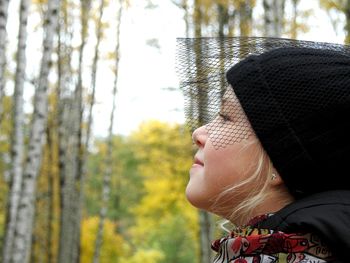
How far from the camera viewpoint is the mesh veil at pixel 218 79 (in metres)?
1.40

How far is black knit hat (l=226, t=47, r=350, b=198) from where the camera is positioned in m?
1.29

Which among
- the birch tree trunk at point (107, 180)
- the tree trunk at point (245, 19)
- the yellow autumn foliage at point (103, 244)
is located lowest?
the yellow autumn foliage at point (103, 244)

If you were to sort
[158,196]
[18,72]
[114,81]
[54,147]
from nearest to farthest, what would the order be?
[18,72], [114,81], [54,147], [158,196]

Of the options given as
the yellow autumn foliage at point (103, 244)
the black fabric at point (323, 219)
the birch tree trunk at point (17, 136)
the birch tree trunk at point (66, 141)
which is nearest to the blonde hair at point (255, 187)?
the black fabric at point (323, 219)

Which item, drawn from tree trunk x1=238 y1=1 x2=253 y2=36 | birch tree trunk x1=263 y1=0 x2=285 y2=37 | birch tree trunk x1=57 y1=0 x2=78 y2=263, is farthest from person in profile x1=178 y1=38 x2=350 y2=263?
birch tree trunk x1=57 y1=0 x2=78 y2=263

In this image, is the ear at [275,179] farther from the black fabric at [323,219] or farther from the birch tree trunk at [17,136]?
the birch tree trunk at [17,136]

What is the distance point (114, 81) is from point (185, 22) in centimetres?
284

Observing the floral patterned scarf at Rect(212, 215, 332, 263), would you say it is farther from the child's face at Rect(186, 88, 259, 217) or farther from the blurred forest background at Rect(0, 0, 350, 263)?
the blurred forest background at Rect(0, 0, 350, 263)

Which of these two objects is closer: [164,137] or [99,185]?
[164,137]

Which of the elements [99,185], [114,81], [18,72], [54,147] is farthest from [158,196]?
[18,72]

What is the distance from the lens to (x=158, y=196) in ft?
71.1

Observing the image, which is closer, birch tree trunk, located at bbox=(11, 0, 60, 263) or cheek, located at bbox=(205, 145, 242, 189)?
cheek, located at bbox=(205, 145, 242, 189)

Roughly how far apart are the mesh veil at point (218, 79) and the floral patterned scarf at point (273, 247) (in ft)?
0.84

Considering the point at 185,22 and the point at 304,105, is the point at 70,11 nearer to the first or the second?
the point at 185,22
